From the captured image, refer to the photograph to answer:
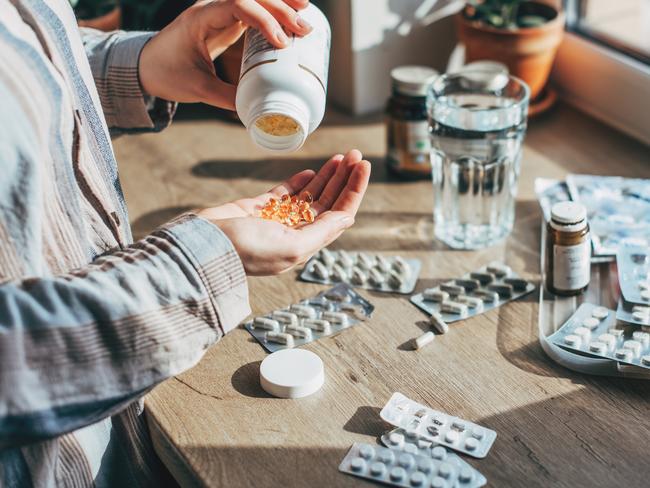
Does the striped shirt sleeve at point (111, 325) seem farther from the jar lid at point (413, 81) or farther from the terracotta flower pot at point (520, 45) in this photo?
the terracotta flower pot at point (520, 45)

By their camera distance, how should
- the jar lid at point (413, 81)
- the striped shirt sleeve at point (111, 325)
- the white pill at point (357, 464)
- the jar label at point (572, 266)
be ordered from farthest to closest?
the jar lid at point (413, 81)
the jar label at point (572, 266)
the white pill at point (357, 464)
the striped shirt sleeve at point (111, 325)

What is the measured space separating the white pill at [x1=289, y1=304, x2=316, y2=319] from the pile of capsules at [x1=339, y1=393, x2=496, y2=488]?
0.18 metres

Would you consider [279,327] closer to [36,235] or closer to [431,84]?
[36,235]

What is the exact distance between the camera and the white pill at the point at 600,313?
0.94 meters

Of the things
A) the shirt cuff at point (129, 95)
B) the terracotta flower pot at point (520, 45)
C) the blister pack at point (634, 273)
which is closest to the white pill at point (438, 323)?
the blister pack at point (634, 273)

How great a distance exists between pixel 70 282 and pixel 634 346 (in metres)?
0.59

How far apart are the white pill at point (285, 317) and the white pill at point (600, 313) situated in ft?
1.15

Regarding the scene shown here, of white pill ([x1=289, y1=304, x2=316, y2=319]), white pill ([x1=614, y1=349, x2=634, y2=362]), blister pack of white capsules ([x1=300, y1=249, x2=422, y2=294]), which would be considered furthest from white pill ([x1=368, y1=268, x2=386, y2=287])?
white pill ([x1=614, y1=349, x2=634, y2=362])

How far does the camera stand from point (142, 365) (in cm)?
71

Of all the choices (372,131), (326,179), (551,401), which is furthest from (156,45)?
(551,401)

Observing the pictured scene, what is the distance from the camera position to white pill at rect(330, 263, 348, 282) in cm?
106

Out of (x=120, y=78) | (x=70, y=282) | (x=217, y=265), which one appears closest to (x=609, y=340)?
(x=217, y=265)

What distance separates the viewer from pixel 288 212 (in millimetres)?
956

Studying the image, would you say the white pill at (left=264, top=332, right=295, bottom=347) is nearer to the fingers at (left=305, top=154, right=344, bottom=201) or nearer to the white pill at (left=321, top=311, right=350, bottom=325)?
the white pill at (left=321, top=311, right=350, bottom=325)
